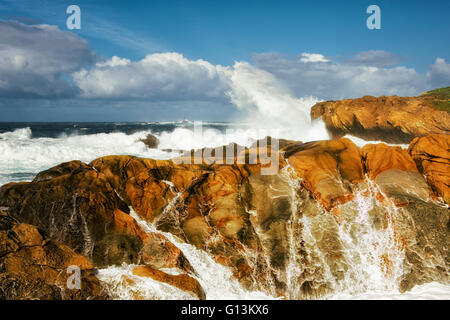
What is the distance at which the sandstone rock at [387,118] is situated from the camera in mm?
15258

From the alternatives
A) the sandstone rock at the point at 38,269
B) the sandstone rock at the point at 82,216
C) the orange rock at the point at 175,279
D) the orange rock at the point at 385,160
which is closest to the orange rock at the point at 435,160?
the orange rock at the point at 385,160

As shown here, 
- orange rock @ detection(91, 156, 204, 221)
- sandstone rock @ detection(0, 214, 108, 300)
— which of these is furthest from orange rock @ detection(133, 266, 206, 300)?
orange rock @ detection(91, 156, 204, 221)

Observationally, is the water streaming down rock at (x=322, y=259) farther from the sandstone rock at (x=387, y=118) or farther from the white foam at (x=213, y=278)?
the sandstone rock at (x=387, y=118)

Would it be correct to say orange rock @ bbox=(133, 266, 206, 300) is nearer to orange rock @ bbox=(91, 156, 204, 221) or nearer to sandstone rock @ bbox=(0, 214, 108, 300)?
sandstone rock @ bbox=(0, 214, 108, 300)

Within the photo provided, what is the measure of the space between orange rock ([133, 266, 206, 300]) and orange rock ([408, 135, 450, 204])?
7.43m

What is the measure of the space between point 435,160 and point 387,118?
28.5ft

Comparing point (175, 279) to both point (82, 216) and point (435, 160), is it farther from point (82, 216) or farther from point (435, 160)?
point (435, 160)

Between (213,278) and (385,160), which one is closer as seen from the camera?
(213,278)

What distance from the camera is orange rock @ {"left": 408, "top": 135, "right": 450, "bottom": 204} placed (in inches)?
328

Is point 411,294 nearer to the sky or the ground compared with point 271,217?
nearer to the ground

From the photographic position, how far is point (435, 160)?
8820 mm

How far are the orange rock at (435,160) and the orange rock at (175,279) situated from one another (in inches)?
292

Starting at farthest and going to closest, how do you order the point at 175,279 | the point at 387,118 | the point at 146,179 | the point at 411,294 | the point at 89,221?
the point at 387,118
the point at 146,179
the point at 89,221
the point at 411,294
the point at 175,279

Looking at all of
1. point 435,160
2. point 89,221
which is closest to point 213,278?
point 89,221
